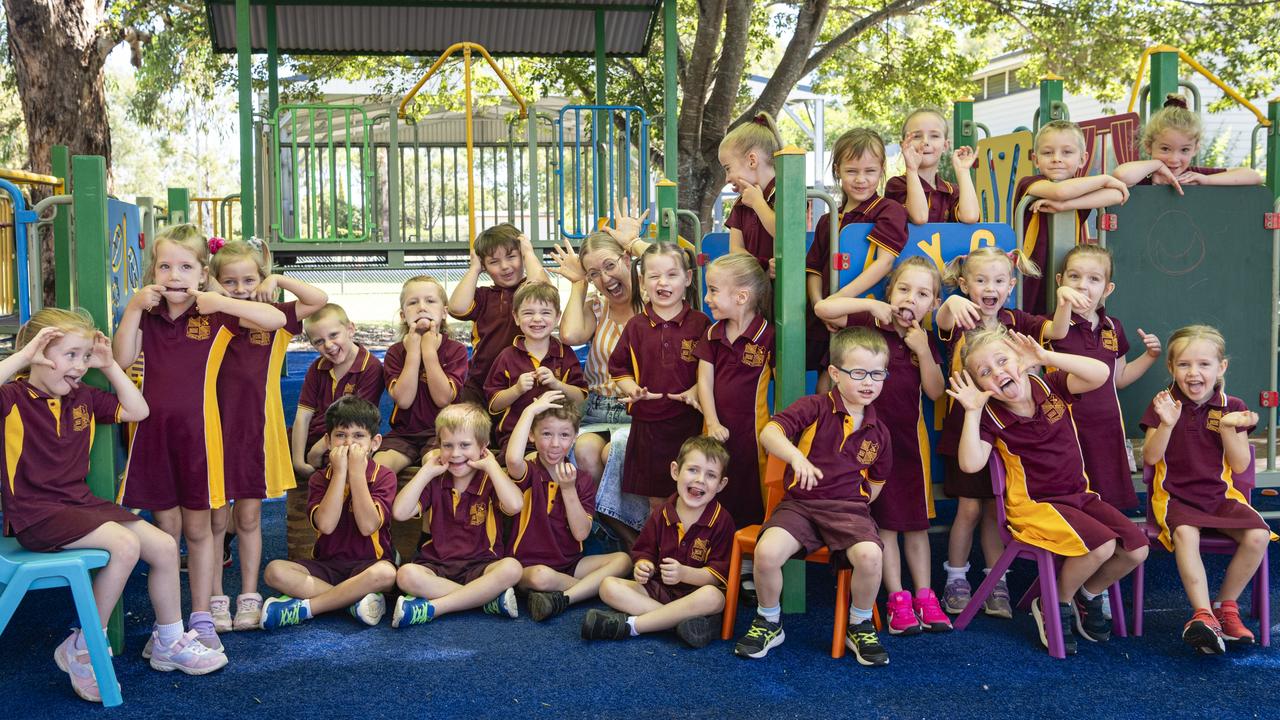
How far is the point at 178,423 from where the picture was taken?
3953 mm

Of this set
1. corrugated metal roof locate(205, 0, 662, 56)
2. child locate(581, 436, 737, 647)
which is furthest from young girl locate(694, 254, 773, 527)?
corrugated metal roof locate(205, 0, 662, 56)

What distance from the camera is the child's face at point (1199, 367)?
13.4 ft

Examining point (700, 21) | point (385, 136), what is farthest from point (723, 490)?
point (385, 136)

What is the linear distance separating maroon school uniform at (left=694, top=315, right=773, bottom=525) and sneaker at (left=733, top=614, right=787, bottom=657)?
0.66m

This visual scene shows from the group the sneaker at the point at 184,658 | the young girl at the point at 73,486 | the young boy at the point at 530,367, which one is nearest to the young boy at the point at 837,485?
the young boy at the point at 530,367

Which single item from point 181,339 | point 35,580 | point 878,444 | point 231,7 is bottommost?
point 35,580

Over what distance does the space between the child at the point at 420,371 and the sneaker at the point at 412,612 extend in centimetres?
81

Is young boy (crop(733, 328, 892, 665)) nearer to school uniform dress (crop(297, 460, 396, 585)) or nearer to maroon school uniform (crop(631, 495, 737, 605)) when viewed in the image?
maroon school uniform (crop(631, 495, 737, 605))

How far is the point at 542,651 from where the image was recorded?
3.94 metres

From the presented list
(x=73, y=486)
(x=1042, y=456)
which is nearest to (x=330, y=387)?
(x=73, y=486)

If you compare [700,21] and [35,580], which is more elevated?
[700,21]

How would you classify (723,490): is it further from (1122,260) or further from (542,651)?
(1122,260)

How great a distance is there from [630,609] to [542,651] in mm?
387

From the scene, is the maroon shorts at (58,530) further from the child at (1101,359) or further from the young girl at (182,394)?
the child at (1101,359)
